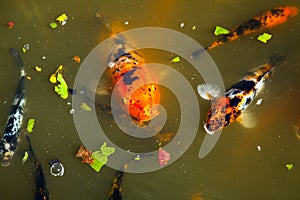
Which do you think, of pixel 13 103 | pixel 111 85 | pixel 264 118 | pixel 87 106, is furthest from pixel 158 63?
pixel 13 103

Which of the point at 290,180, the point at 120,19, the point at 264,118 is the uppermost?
the point at 120,19

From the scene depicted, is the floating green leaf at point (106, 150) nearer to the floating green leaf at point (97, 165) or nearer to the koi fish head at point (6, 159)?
the floating green leaf at point (97, 165)

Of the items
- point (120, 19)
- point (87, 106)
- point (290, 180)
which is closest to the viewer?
point (290, 180)

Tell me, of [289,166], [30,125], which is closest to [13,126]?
[30,125]

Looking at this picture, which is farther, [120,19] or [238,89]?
[120,19]

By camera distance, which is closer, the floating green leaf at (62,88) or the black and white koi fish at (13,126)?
the black and white koi fish at (13,126)

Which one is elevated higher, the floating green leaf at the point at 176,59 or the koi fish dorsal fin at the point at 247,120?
the floating green leaf at the point at 176,59

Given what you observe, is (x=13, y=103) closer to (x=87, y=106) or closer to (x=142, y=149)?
(x=87, y=106)

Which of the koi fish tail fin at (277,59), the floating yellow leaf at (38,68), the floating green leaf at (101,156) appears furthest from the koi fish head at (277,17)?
the floating yellow leaf at (38,68)
